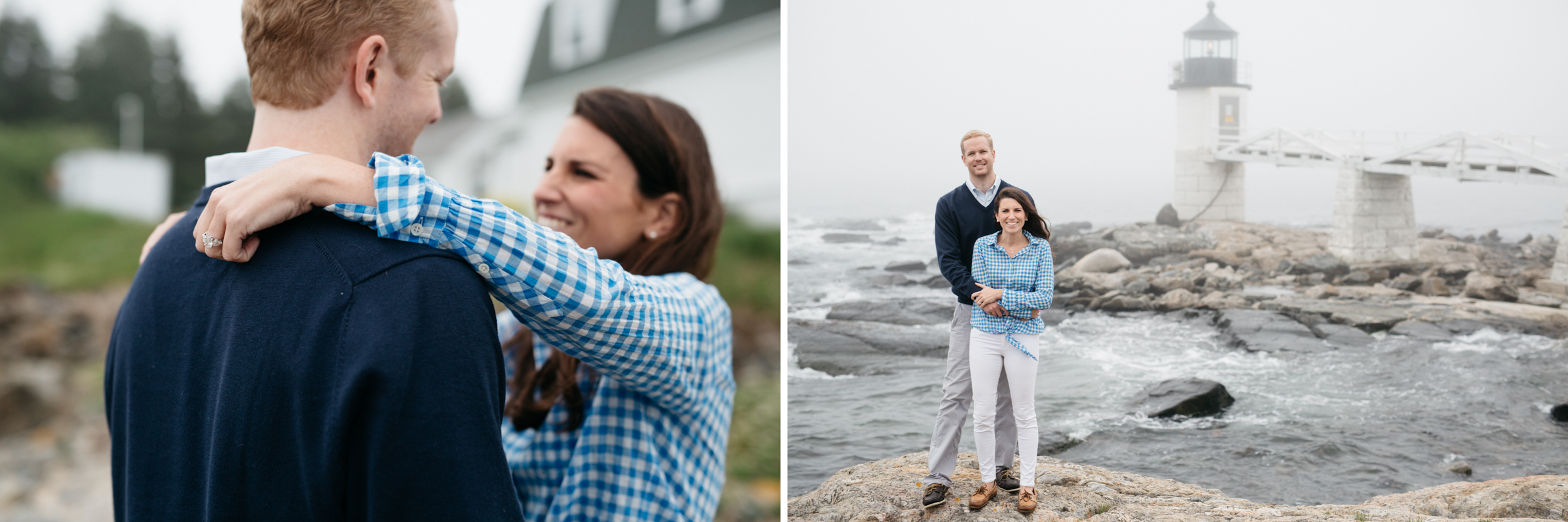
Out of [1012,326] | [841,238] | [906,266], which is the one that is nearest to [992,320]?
[1012,326]

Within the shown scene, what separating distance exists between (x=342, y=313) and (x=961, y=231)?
97.2 inches

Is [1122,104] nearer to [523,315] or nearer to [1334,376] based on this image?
[1334,376]

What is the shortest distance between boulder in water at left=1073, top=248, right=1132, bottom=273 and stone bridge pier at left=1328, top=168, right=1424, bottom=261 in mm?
740

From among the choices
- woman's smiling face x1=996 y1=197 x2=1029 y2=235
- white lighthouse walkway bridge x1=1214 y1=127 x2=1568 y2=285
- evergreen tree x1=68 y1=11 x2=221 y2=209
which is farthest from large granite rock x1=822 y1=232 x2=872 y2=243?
evergreen tree x1=68 y1=11 x2=221 y2=209

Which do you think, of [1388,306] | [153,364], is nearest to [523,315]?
[153,364]

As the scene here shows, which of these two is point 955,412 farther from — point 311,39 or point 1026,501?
point 311,39

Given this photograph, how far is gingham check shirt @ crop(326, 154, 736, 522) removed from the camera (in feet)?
3.25

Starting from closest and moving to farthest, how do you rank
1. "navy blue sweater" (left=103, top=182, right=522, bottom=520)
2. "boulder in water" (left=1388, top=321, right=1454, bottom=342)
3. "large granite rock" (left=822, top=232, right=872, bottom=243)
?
→ "navy blue sweater" (left=103, top=182, right=522, bottom=520) → "boulder in water" (left=1388, top=321, right=1454, bottom=342) → "large granite rock" (left=822, top=232, right=872, bottom=243)

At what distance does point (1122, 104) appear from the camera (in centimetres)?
345

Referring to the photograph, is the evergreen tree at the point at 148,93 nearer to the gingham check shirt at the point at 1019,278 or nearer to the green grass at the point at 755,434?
the green grass at the point at 755,434

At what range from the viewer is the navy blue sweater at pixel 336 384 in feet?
2.86

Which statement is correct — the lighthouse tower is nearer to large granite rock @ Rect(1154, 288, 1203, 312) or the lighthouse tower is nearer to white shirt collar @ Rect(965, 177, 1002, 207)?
large granite rock @ Rect(1154, 288, 1203, 312)

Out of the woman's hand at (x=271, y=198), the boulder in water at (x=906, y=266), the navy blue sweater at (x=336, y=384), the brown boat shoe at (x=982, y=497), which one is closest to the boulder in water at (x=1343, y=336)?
the brown boat shoe at (x=982, y=497)

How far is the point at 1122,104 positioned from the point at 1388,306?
1.20 meters
